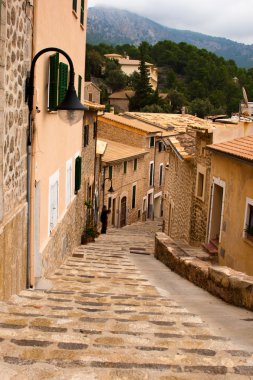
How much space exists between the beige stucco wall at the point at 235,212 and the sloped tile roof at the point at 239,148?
8.7 inches

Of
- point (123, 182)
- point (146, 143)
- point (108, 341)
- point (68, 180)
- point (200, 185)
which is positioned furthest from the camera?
point (146, 143)

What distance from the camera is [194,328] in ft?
16.0

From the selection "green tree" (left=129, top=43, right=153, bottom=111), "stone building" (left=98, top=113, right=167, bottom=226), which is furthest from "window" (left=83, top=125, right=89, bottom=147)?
"green tree" (left=129, top=43, right=153, bottom=111)

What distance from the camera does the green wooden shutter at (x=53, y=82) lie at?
26.8 ft

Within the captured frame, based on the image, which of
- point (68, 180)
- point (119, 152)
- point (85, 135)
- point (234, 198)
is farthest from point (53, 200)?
point (119, 152)

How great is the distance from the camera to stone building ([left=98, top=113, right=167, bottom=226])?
3134 centimetres

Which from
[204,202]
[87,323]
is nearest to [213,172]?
[204,202]

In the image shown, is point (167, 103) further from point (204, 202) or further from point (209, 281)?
point (209, 281)

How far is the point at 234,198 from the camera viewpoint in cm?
1163

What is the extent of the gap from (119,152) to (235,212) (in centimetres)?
1708

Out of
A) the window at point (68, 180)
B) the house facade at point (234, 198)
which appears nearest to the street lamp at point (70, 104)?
the house facade at point (234, 198)

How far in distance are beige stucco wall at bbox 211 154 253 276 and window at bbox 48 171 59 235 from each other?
4219 mm

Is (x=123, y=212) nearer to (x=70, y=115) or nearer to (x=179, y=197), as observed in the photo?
(x=179, y=197)

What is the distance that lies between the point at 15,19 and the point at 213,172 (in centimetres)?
862
